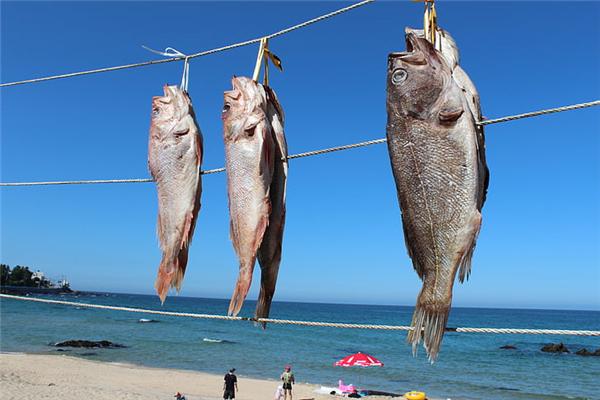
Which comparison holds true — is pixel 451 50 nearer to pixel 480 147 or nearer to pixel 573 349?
pixel 480 147

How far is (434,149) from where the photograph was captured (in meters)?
2.74

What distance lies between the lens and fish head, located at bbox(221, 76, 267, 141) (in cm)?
371

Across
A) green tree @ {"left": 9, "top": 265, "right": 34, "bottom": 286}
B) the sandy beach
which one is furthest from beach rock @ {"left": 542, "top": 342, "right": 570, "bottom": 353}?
green tree @ {"left": 9, "top": 265, "right": 34, "bottom": 286}

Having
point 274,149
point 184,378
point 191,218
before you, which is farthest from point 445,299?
point 184,378

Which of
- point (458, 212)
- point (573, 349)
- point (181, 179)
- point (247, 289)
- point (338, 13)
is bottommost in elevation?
point (573, 349)

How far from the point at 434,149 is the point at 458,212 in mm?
345

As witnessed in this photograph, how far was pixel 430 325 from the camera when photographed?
2.62 metres

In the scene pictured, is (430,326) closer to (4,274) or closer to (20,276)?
(4,274)

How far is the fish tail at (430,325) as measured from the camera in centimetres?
259

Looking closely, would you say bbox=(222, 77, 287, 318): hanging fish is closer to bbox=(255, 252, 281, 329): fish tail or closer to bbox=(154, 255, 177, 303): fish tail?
bbox=(255, 252, 281, 329): fish tail

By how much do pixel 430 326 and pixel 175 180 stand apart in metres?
2.24

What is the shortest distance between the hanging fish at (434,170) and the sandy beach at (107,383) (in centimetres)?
1652

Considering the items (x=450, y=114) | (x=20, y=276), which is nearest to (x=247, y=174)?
(x=450, y=114)

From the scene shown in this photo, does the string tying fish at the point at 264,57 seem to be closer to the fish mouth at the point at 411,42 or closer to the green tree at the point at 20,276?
the fish mouth at the point at 411,42
